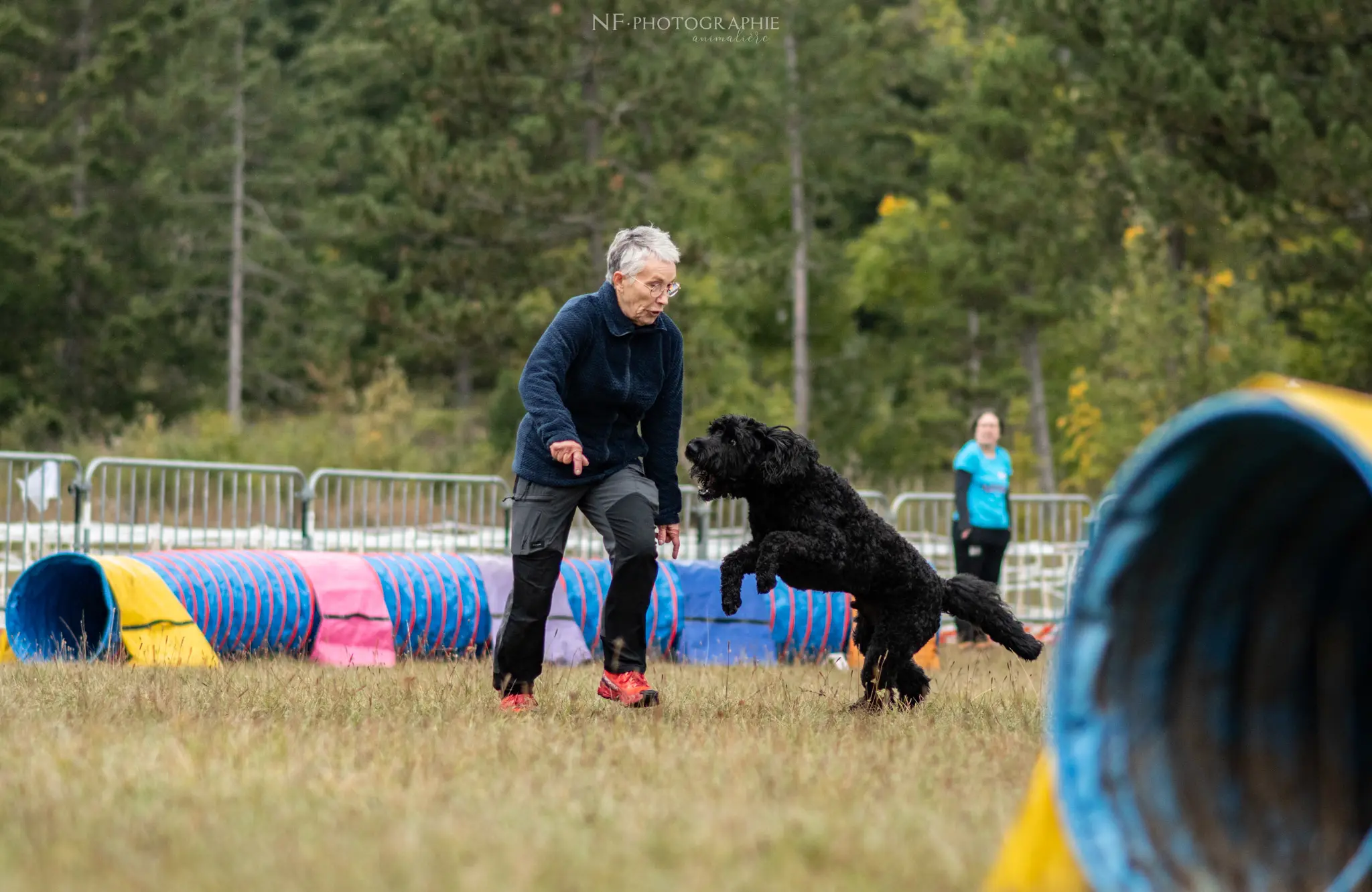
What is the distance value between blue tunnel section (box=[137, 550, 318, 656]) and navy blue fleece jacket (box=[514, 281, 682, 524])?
3.78 metres

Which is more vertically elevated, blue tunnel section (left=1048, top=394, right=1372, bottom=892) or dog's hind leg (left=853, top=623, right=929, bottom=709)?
blue tunnel section (left=1048, top=394, right=1372, bottom=892)

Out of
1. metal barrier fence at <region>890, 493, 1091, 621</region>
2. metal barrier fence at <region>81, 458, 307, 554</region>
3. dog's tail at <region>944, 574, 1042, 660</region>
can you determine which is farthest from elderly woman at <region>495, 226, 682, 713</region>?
metal barrier fence at <region>890, 493, 1091, 621</region>

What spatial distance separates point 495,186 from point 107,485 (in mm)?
14891

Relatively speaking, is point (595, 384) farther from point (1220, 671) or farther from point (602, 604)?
point (602, 604)

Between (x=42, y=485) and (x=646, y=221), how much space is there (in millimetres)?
17091

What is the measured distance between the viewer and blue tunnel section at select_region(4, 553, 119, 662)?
8.55 meters

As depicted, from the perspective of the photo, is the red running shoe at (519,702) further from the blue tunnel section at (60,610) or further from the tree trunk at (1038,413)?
the tree trunk at (1038,413)

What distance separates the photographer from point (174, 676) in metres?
7.03

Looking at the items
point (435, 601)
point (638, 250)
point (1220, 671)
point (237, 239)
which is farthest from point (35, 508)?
point (237, 239)

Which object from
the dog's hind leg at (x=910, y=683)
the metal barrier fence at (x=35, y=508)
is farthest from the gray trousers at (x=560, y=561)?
the metal barrier fence at (x=35, y=508)

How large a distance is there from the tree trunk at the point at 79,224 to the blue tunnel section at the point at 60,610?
2278 cm

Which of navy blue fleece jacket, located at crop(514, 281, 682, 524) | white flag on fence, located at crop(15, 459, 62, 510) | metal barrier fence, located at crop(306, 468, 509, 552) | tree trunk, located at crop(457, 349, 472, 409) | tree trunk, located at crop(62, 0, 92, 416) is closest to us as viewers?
navy blue fleece jacket, located at crop(514, 281, 682, 524)

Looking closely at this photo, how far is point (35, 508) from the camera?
13.0 meters

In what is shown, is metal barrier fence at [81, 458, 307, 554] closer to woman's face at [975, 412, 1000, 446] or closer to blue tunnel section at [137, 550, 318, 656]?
blue tunnel section at [137, 550, 318, 656]
